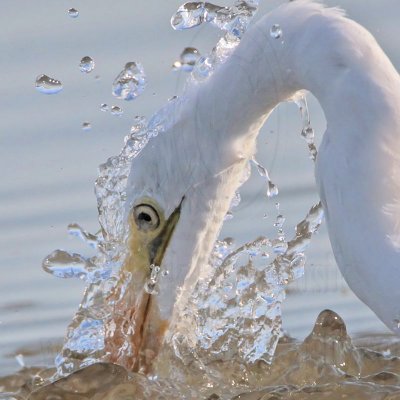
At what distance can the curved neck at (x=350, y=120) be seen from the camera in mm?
4543

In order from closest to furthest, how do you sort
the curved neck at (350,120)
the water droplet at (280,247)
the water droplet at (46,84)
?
the curved neck at (350,120) → the water droplet at (280,247) → the water droplet at (46,84)

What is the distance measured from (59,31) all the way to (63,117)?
538 mm

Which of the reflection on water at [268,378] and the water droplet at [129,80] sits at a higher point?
the water droplet at [129,80]

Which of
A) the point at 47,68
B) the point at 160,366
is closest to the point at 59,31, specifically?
the point at 47,68

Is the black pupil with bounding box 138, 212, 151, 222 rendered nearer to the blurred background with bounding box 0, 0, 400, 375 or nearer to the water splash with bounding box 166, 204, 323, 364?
the water splash with bounding box 166, 204, 323, 364

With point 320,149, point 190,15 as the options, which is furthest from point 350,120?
point 190,15

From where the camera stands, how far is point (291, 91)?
5098 mm

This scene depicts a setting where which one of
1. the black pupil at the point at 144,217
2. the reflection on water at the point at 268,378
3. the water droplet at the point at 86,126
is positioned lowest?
the reflection on water at the point at 268,378

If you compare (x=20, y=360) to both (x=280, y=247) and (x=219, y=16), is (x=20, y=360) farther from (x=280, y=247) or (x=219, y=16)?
(x=219, y=16)

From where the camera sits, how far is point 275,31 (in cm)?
494

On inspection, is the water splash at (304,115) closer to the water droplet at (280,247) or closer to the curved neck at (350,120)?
the curved neck at (350,120)

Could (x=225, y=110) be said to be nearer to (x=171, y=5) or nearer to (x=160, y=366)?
(x=160, y=366)

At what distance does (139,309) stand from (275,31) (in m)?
1.33

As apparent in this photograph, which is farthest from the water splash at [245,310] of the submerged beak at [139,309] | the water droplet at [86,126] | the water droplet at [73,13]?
the water droplet at [86,126]
